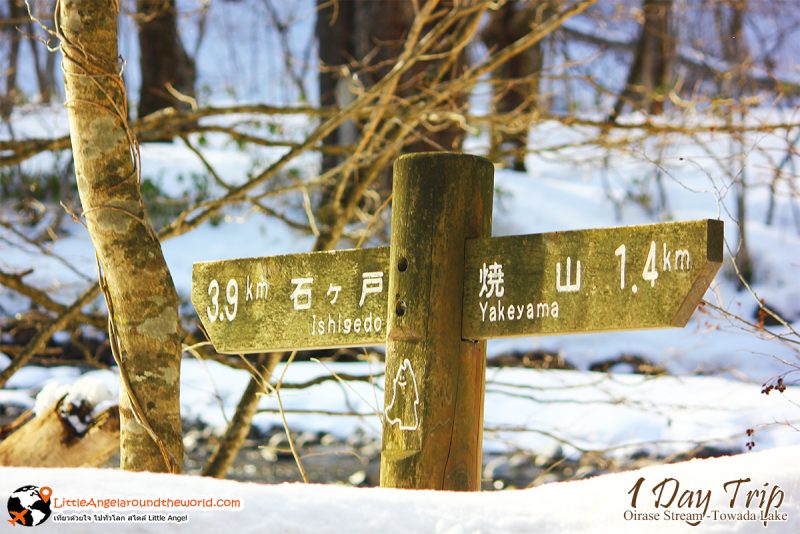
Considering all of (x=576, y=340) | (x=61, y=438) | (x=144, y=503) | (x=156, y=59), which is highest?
(x=156, y=59)

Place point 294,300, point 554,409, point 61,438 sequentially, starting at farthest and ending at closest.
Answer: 1. point 554,409
2. point 61,438
3. point 294,300

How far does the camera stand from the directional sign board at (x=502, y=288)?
225 centimetres

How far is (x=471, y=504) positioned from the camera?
2.03 meters

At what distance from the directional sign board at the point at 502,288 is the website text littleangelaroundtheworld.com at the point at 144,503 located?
0.76 m

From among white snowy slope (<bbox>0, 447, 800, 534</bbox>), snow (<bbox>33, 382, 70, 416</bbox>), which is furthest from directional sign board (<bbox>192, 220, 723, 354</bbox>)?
snow (<bbox>33, 382, 70, 416</bbox>)

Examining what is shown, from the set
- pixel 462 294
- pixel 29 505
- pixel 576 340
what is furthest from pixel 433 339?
pixel 576 340

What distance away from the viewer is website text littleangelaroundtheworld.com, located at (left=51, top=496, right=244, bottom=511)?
1.97 metres

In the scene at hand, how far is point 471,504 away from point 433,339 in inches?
21.5

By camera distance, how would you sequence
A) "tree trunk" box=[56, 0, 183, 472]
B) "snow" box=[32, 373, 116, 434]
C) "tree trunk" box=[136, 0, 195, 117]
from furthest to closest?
"tree trunk" box=[136, 0, 195, 117], "snow" box=[32, 373, 116, 434], "tree trunk" box=[56, 0, 183, 472]

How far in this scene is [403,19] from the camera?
8.50m

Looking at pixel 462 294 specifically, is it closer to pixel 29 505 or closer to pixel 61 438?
pixel 29 505

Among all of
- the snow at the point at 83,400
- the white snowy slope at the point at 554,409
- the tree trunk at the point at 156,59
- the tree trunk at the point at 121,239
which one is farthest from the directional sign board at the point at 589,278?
the tree trunk at the point at 156,59

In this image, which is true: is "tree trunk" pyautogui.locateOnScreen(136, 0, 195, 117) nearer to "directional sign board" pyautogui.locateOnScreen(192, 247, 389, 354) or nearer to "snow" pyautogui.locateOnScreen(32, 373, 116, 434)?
"snow" pyautogui.locateOnScreen(32, 373, 116, 434)

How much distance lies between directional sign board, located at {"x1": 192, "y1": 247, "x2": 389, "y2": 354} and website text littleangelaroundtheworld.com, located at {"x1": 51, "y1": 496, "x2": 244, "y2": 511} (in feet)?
2.47
